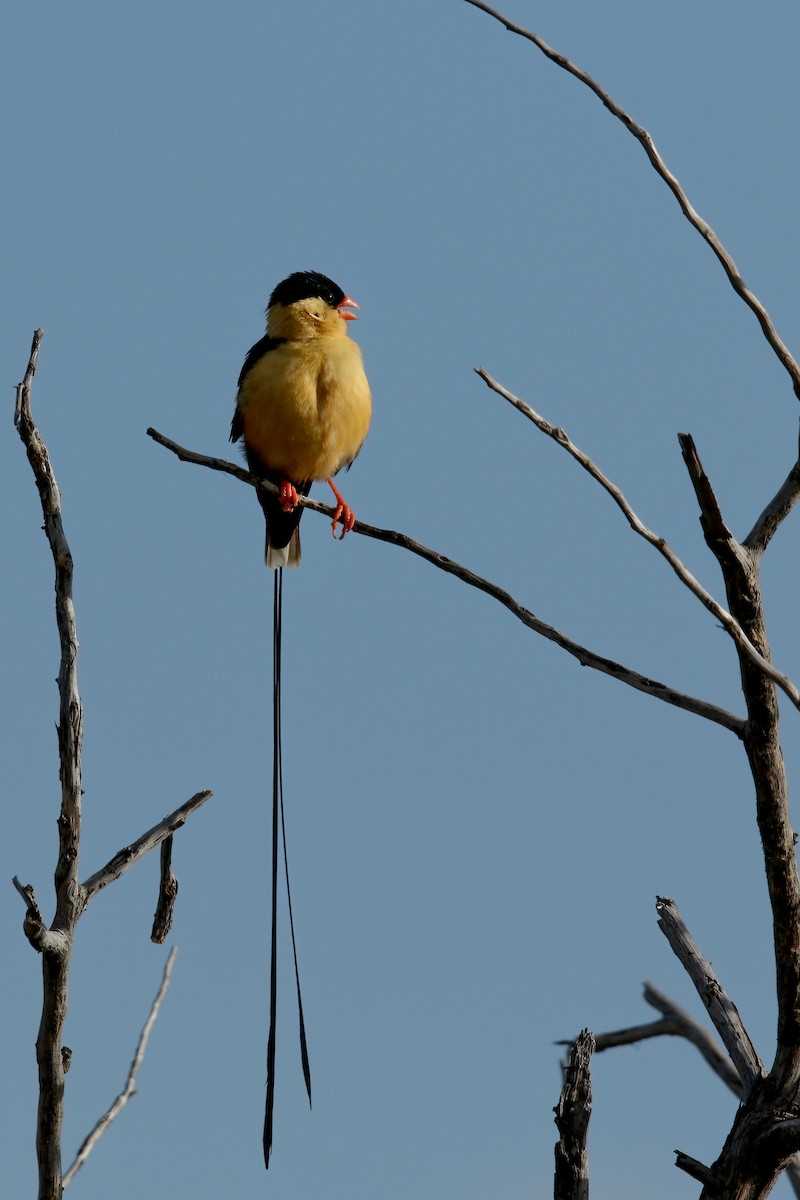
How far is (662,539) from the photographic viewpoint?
195cm

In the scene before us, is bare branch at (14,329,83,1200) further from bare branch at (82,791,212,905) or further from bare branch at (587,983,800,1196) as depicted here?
bare branch at (587,983,800,1196)

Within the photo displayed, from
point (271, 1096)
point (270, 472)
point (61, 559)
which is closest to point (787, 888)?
point (271, 1096)

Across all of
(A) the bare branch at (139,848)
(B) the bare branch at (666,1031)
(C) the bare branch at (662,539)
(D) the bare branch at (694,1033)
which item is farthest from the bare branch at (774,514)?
(B) the bare branch at (666,1031)

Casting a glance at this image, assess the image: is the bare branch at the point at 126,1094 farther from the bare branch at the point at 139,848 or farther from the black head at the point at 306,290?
the black head at the point at 306,290

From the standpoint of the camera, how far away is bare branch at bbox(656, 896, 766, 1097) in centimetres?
240

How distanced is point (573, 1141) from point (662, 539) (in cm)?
105

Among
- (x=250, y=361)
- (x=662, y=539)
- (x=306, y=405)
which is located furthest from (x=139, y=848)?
(x=250, y=361)

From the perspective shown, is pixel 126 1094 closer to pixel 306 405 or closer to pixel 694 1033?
pixel 694 1033

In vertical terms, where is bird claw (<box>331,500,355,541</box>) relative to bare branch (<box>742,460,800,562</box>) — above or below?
above

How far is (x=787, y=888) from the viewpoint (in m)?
2.24

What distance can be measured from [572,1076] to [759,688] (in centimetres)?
Result: 73

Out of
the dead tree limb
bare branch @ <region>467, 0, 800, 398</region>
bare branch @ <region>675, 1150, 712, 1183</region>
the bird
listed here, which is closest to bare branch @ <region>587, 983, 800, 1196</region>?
bare branch @ <region>675, 1150, 712, 1183</region>

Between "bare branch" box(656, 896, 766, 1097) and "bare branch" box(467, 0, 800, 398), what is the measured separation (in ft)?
3.71

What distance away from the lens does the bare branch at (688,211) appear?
2.07m
